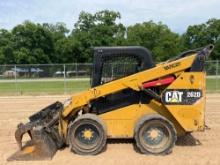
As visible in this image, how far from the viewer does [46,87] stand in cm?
3072

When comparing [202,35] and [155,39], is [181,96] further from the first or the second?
[202,35]

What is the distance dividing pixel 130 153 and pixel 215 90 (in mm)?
18636

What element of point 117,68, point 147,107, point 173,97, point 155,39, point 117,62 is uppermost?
point 155,39

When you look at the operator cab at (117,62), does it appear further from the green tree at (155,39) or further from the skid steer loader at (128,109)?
the green tree at (155,39)

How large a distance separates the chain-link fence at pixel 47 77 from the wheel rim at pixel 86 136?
19.5 metres

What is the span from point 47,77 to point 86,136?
2286 centimetres

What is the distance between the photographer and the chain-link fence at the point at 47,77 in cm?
2933

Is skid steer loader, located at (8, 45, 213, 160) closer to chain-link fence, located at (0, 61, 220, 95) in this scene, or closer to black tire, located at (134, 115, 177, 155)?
black tire, located at (134, 115, 177, 155)

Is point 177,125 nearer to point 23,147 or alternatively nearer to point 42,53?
point 23,147

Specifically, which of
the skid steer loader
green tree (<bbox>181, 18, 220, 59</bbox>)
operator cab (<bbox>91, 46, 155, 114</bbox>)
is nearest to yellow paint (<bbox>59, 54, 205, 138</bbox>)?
the skid steer loader

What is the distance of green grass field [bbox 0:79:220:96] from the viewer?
27484 millimetres

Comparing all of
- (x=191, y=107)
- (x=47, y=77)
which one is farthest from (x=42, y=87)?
(x=191, y=107)

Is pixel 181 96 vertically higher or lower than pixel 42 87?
higher

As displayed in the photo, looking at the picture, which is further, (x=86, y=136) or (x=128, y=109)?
(x=128, y=109)
